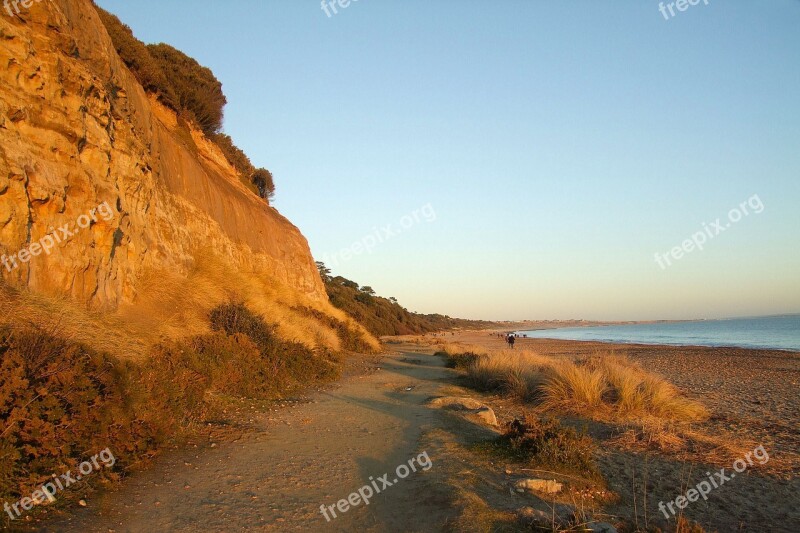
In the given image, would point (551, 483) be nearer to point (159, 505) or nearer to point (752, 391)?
point (159, 505)

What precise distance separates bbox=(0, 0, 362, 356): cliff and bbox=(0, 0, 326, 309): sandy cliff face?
0.02 metres

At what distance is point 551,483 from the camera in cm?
496

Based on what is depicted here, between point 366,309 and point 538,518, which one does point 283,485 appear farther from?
point 366,309

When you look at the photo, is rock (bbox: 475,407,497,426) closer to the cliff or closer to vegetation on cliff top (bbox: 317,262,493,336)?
the cliff

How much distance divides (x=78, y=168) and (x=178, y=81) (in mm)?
14325

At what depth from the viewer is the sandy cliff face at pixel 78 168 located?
22.5 ft

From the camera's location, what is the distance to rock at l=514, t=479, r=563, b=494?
4902 millimetres

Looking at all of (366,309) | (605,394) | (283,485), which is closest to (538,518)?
(283,485)

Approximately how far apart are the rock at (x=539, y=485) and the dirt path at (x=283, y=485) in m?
0.96

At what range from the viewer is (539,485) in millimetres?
4926

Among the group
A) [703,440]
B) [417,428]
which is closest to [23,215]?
[417,428]

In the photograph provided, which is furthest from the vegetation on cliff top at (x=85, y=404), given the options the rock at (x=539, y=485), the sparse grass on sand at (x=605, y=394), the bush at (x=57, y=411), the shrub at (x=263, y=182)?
the shrub at (x=263, y=182)

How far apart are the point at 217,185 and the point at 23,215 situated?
13.0m

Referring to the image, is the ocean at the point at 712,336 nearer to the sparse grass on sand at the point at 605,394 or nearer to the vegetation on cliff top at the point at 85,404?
the sparse grass on sand at the point at 605,394
